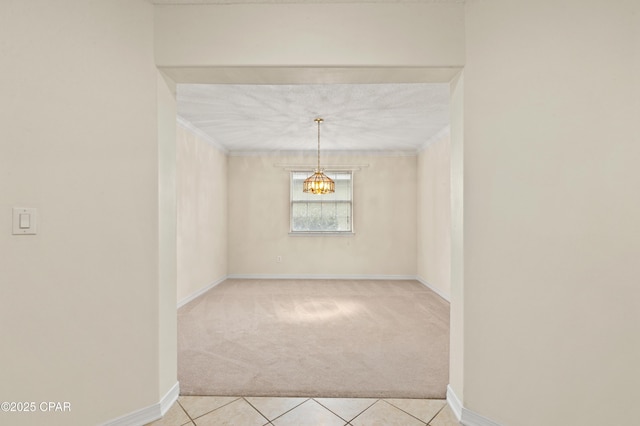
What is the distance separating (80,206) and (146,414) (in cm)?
128

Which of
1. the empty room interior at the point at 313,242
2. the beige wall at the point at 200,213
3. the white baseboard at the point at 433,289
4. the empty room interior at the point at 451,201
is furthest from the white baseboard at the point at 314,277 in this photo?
the empty room interior at the point at 451,201

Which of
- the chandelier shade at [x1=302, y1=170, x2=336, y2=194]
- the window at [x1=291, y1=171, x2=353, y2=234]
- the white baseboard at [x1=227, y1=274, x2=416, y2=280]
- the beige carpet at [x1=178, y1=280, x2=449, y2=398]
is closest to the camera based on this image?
the beige carpet at [x1=178, y1=280, x2=449, y2=398]

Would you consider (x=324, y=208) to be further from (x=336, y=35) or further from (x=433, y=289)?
(x=336, y=35)

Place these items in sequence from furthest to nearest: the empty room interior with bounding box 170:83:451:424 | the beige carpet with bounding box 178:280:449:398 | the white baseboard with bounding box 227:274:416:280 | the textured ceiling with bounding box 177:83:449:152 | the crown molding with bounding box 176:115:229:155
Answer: the white baseboard with bounding box 227:274:416:280 → the crown molding with bounding box 176:115:229:155 → the textured ceiling with bounding box 177:83:449:152 → the empty room interior with bounding box 170:83:451:424 → the beige carpet with bounding box 178:280:449:398

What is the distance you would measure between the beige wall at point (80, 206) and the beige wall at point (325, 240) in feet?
14.1

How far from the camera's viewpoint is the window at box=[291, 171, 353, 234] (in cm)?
625

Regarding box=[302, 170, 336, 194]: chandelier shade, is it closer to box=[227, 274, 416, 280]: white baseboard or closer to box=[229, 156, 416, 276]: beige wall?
box=[229, 156, 416, 276]: beige wall

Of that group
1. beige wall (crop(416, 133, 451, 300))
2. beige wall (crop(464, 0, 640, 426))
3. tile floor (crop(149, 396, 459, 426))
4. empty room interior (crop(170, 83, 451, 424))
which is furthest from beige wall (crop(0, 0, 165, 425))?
beige wall (crop(416, 133, 451, 300))

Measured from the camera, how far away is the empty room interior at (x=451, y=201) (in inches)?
56.0

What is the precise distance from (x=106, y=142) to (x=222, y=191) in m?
4.24

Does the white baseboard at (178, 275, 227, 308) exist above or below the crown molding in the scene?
below

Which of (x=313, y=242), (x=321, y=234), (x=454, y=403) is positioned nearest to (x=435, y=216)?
(x=321, y=234)

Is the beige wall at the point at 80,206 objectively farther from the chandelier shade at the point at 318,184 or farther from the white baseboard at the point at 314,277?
the white baseboard at the point at 314,277

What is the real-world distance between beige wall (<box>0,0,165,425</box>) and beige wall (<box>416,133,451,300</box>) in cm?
409
